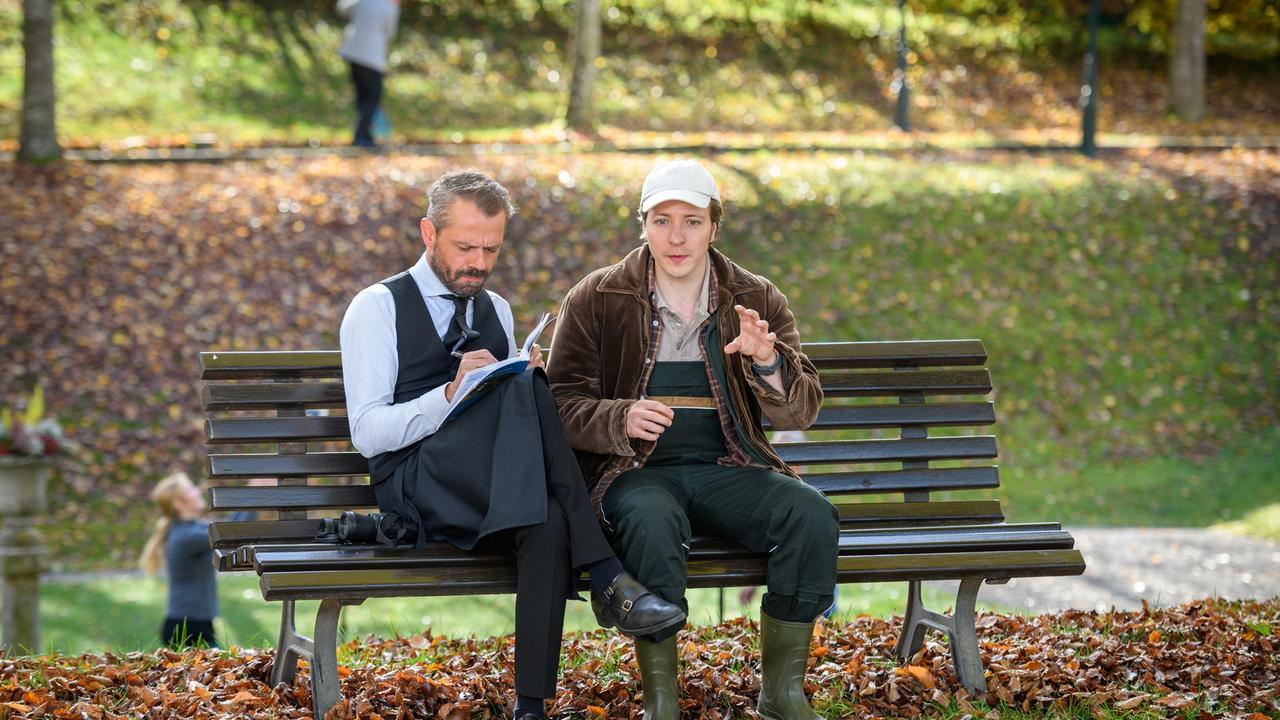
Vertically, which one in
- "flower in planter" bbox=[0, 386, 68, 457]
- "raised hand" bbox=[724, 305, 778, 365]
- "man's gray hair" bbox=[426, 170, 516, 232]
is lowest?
"flower in planter" bbox=[0, 386, 68, 457]

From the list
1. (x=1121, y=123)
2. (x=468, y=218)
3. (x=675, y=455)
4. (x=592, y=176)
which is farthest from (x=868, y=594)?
(x=1121, y=123)

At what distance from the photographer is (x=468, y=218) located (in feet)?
14.4

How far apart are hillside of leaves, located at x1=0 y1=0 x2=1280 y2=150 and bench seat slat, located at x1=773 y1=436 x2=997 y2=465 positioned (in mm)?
12200

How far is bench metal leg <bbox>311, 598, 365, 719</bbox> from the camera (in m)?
4.17

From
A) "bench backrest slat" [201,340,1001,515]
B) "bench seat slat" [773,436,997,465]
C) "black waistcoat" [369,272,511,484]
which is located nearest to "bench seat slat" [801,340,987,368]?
"bench backrest slat" [201,340,1001,515]

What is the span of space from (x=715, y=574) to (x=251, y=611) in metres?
Result: 5.66

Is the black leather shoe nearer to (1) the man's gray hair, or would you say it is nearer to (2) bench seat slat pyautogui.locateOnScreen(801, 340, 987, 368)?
(1) the man's gray hair

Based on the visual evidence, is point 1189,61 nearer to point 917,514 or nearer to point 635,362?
point 917,514

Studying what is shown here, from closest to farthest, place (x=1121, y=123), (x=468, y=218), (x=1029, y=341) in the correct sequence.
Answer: (x=468, y=218) < (x=1029, y=341) < (x=1121, y=123)

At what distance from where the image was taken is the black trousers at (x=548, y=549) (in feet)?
13.1

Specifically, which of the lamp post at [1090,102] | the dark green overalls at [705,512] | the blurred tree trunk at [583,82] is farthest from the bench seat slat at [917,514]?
the blurred tree trunk at [583,82]

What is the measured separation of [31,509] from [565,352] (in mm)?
4951

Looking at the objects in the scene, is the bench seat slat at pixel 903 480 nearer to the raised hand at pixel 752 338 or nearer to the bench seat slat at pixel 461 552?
the bench seat slat at pixel 461 552

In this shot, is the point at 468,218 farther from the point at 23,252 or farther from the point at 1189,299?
the point at 1189,299
